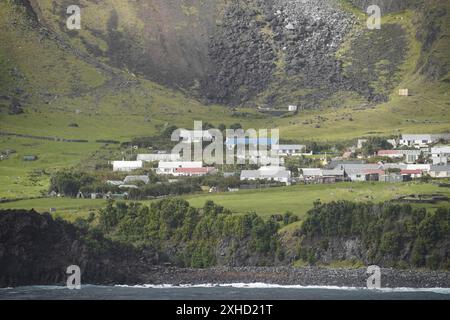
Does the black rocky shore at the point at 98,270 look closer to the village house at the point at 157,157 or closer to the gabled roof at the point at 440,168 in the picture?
the gabled roof at the point at 440,168

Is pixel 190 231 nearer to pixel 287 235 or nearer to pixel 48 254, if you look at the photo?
pixel 287 235

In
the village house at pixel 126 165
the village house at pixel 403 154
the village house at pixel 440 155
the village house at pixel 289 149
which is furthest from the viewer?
the village house at pixel 289 149

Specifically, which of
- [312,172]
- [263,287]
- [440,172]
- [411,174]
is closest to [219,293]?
[263,287]

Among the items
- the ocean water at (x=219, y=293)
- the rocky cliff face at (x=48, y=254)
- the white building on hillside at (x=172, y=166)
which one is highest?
the white building on hillside at (x=172, y=166)

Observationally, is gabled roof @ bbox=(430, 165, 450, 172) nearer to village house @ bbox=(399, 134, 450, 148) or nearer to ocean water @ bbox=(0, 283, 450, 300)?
village house @ bbox=(399, 134, 450, 148)

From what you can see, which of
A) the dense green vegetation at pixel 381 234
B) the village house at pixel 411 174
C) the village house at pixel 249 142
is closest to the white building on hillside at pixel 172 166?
the village house at pixel 249 142

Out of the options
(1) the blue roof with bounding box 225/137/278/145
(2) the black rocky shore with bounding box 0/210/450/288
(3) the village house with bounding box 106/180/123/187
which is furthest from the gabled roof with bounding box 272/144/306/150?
(2) the black rocky shore with bounding box 0/210/450/288
